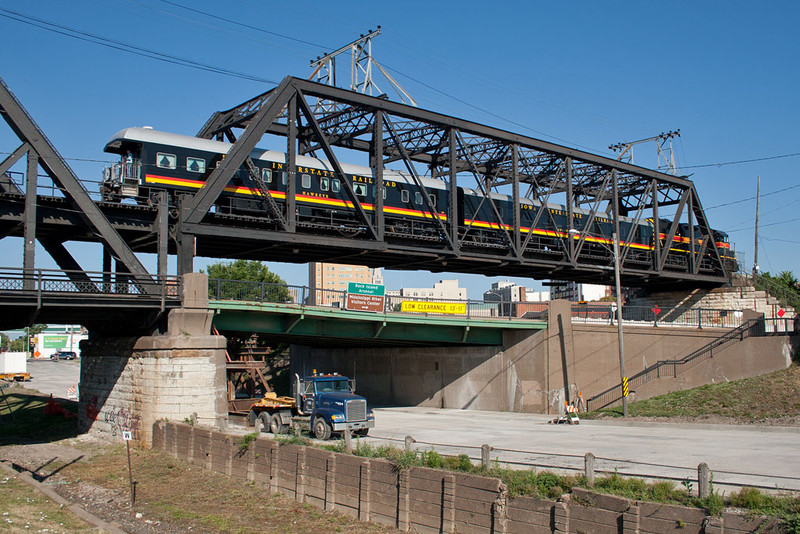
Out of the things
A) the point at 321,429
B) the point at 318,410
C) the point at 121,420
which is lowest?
the point at 121,420

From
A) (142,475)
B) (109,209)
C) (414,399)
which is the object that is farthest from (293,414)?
(414,399)

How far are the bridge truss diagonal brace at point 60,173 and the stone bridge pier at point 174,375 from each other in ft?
7.30

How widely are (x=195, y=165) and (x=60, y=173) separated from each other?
21.0 ft

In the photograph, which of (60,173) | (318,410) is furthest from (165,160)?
(318,410)

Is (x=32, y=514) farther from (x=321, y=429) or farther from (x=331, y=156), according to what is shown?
(x=331, y=156)

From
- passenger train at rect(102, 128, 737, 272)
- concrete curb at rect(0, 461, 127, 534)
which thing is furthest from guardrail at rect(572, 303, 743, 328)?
concrete curb at rect(0, 461, 127, 534)

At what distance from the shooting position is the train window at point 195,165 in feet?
107

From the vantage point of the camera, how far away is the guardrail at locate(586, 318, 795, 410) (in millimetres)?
41844

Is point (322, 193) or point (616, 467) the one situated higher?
point (322, 193)

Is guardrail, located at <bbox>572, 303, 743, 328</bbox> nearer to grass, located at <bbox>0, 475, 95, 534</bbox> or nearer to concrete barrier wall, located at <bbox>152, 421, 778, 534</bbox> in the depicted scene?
concrete barrier wall, located at <bbox>152, 421, 778, 534</bbox>

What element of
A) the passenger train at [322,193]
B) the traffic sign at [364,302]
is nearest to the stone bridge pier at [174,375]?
the passenger train at [322,193]

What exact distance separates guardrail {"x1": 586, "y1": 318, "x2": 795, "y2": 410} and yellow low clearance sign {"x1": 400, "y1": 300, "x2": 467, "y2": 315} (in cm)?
954

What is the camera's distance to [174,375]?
27.7 m

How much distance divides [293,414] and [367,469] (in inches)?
405
